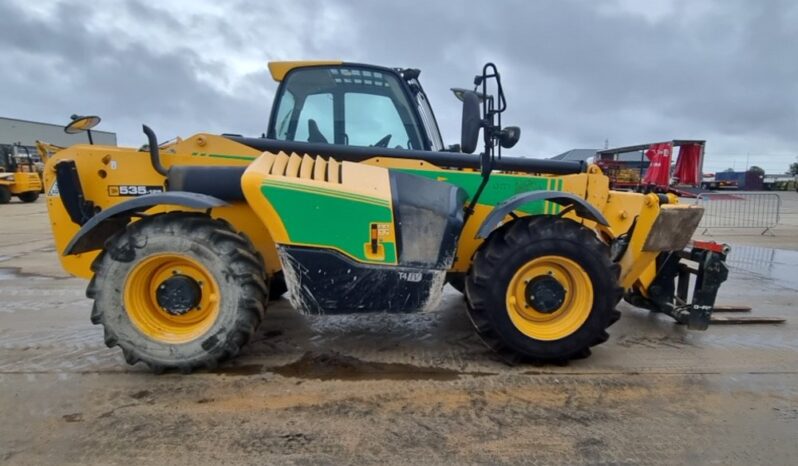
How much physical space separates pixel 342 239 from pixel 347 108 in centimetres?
147

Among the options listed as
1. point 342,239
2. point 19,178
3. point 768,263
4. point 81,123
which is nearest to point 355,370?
point 342,239

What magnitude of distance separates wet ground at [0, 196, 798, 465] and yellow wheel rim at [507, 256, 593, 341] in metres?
0.28

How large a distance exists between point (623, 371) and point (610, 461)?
3.81ft

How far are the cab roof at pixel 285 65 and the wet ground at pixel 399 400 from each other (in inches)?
86.5

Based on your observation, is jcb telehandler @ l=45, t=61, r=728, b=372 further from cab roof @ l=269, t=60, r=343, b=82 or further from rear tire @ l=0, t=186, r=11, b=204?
rear tire @ l=0, t=186, r=11, b=204

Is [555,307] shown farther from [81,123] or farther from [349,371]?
[81,123]

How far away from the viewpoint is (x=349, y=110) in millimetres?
4070

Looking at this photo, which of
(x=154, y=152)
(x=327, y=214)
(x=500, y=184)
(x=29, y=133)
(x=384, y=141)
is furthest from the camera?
(x=29, y=133)

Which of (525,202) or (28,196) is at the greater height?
(525,202)

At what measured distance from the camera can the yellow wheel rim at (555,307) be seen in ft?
10.8

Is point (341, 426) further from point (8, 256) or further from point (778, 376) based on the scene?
point (8, 256)

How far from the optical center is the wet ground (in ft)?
7.88

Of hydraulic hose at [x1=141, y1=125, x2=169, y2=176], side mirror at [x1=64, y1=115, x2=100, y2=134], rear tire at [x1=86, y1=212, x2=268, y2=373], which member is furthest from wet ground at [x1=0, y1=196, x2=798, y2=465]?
side mirror at [x1=64, y1=115, x2=100, y2=134]

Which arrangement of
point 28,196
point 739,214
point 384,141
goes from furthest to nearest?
point 28,196
point 739,214
point 384,141
